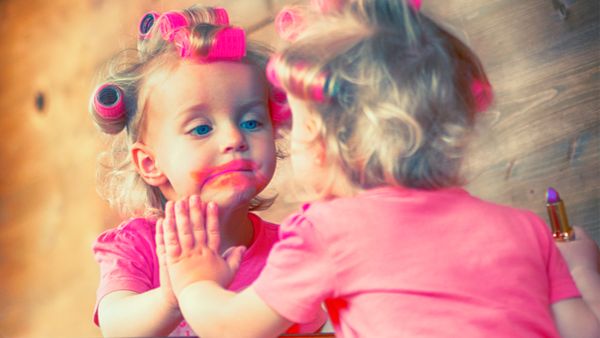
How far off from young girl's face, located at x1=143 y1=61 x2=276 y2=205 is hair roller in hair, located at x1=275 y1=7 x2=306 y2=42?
7cm

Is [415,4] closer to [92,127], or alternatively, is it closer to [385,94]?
[385,94]

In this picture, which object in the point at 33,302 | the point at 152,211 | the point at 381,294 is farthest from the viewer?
the point at 33,302

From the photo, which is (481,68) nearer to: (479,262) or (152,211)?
(479,262)

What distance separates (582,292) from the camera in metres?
0.90

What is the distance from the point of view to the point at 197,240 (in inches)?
37.0

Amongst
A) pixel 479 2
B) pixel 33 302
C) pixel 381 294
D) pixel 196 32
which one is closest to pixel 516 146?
pixel 479 2

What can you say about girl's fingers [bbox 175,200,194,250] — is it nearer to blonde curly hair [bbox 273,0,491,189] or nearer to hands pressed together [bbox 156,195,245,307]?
hands pressed together [bbox 156,195,245,307]

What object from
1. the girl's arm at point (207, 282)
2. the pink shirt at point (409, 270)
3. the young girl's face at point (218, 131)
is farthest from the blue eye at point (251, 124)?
the pink shirt at point (409, 270)

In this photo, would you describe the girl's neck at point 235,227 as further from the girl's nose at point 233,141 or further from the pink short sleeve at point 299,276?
the pink short sleeve at point 299,276

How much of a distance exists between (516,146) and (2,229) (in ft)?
2.50

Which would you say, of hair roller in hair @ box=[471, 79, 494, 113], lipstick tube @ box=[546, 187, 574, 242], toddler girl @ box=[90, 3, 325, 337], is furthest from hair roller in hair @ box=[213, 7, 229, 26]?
lipstick tube @ box=[546, 187, 574, 242]

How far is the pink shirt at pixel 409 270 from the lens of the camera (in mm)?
764

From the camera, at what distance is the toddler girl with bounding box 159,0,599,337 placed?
0.77m

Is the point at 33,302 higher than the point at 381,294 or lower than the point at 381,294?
higher
